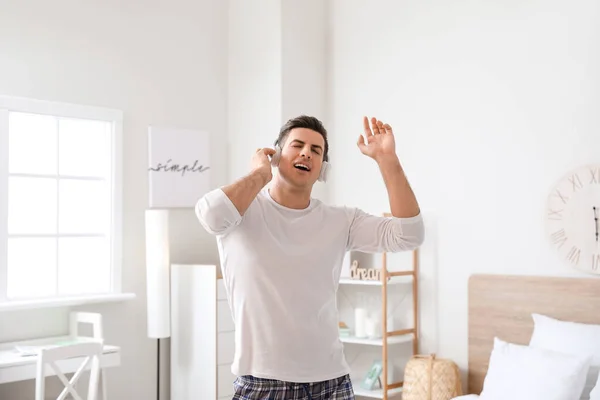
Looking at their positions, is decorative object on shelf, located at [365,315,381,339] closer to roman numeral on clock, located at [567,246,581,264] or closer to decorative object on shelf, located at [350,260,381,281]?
decorative object on shelf, located at [350,260,381,281]

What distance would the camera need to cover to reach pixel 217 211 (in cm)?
189

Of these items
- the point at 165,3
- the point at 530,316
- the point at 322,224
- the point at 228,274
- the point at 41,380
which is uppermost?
the point at 165,3

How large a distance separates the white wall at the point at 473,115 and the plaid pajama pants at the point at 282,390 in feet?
7.66

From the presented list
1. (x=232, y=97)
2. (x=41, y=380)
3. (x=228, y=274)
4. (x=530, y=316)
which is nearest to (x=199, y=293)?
→ (x=41, y=380)

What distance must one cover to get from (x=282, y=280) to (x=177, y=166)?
9.88ft

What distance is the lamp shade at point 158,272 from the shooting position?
4.49m

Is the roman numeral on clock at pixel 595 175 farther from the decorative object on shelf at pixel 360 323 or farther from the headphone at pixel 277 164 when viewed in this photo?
the headphone at pixel 277 164

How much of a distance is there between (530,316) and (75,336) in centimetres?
247

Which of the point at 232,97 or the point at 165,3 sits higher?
the point at 165,3

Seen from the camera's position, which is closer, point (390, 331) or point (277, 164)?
point (277, 164)

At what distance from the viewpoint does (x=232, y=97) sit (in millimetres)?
5188

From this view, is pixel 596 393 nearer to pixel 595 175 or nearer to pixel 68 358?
pixel 595 175

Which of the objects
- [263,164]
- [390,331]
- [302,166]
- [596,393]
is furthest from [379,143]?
[390,331]

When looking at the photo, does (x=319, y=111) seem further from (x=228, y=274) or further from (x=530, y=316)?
(x=228, y=274)
